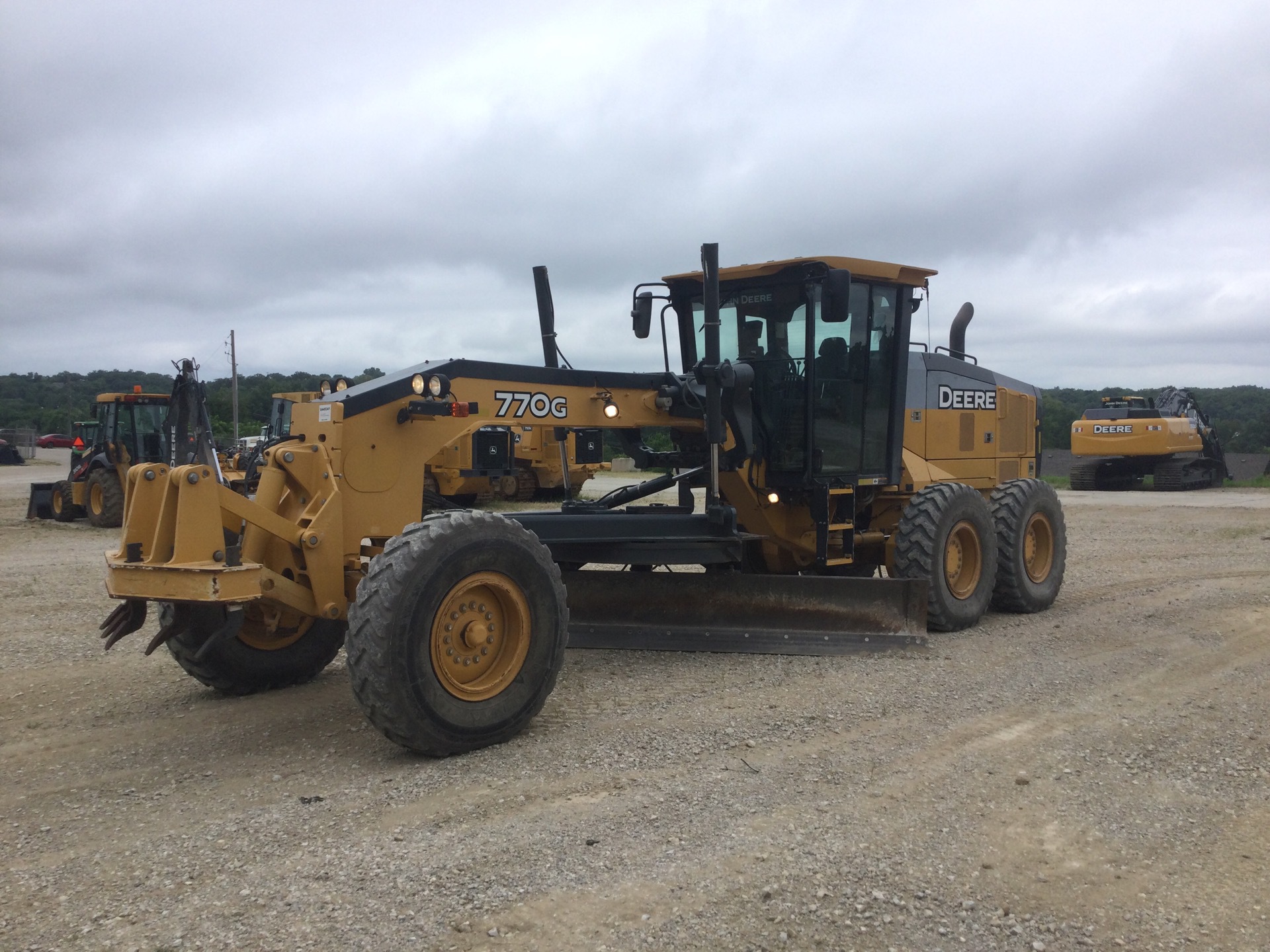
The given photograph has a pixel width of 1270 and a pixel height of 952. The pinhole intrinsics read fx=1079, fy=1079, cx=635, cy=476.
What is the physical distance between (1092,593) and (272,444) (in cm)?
788

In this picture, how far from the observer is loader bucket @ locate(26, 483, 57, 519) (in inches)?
784

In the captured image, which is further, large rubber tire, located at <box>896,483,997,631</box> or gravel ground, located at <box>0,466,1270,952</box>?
large rubber tire, located at <box>896,483,997,631</box>

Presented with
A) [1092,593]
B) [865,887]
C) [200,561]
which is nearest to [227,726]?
[200,561]

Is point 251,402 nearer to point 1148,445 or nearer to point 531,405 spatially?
point 1148,445

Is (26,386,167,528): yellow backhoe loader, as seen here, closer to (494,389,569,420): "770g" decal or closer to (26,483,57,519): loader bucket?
(26,483,57,519): loader bucket

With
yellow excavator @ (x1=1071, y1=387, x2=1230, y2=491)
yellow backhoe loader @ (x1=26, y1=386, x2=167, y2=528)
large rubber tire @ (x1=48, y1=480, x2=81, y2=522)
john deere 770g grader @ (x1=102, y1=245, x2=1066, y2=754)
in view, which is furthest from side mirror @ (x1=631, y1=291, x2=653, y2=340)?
yellow excavator @ (x1=1071, y1=387, x2=1230, y2=491)

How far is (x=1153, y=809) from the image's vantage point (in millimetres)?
4359

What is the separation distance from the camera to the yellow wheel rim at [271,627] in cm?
599

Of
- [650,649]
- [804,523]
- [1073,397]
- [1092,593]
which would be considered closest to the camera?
[650,649]

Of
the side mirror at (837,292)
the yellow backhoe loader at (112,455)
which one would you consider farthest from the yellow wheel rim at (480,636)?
the yellow backhoe loader at (112,455)

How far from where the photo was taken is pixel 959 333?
9977 millimetres

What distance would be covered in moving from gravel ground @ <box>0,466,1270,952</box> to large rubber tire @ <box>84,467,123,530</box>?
12.0m

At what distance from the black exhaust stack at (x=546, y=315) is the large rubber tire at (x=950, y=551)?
Answer: 2.89 meters

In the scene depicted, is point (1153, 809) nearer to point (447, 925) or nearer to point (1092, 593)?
point (447, 925)
